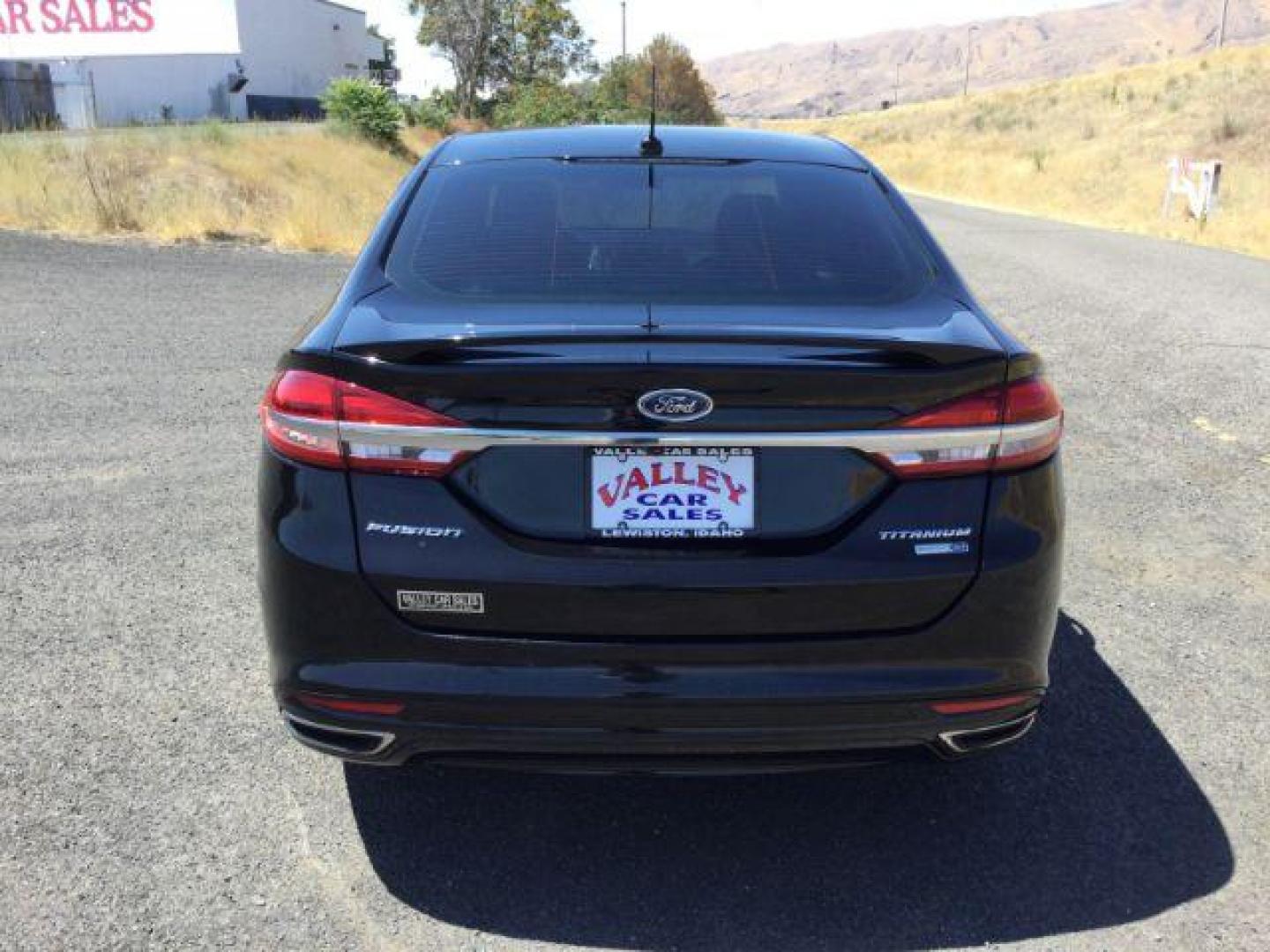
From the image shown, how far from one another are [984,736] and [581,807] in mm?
1067

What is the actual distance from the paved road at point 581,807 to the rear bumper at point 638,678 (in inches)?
16.1

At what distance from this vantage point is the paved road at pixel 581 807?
2.57 meters

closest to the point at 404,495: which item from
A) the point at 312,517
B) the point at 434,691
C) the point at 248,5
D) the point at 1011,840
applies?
the point at 312,517

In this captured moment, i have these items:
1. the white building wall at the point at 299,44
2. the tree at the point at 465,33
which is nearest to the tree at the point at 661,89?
the tree at the point at 465,33

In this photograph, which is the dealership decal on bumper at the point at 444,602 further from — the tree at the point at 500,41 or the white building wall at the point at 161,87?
the tree at the point at 500,41

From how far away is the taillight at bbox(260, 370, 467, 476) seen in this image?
230 cm

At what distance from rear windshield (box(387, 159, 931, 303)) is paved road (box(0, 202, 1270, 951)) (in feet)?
4.37

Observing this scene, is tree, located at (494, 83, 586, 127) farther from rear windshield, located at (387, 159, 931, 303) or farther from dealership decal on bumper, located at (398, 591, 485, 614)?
dealership decal on bumper, located at (398, 591, 485, 614)

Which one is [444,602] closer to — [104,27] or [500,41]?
[104,27]

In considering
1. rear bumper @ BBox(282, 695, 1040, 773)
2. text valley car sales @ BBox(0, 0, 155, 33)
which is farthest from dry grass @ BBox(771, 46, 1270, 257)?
text valley car sales @ BBox(0, 0, 155, 33)

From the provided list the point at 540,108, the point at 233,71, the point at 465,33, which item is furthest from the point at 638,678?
the point at 465,33

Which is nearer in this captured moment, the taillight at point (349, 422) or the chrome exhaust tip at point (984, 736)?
the taillight at point (349, 422)

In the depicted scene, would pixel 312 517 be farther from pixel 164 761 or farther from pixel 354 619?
pixel 164 761

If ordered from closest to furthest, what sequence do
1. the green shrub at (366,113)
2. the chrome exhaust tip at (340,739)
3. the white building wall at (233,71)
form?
the chrome exhaust tip at (340,739)
the green shrub at (366,113)
the white building wall at (233,71)
